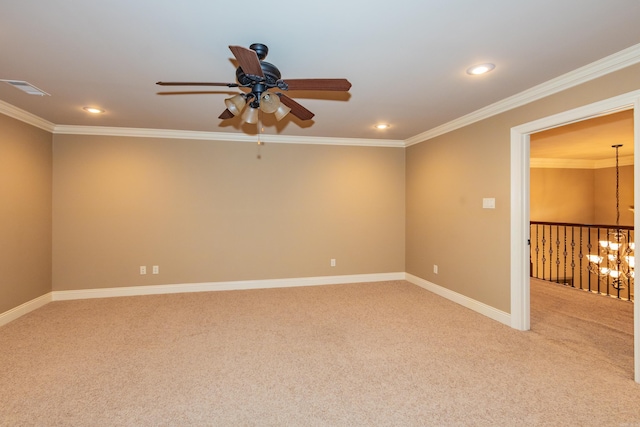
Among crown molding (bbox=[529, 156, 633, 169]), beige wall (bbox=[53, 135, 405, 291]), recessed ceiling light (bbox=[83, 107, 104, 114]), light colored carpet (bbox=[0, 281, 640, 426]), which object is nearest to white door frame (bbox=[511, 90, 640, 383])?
light colored carpet (bbox=[0, 281, 640, 426])

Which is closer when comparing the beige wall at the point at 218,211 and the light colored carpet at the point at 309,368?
the light colored carpet at the point at 309,368

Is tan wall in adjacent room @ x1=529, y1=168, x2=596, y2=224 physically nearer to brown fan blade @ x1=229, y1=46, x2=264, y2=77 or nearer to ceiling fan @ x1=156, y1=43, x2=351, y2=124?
ceiling fan @ x1=156, y1=43, x2=351, y2=124

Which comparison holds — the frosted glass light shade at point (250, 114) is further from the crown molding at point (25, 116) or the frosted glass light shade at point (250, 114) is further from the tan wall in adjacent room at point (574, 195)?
the tan wall in adjacent room at point (574, 195)

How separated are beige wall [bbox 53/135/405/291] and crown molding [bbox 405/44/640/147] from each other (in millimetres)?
1724

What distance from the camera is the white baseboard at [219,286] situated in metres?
4.42

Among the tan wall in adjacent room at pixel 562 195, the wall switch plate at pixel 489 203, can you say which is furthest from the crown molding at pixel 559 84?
the tan wall in adjacent room at pixel 562 195

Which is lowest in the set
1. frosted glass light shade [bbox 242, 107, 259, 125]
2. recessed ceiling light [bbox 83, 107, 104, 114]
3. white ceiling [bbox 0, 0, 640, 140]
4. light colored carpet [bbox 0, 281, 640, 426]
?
light colored carpet [bbox 0, 281, 640, 426]

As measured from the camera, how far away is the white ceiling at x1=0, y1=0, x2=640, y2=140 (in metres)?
1.79

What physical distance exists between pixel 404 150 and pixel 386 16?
12.3 ft

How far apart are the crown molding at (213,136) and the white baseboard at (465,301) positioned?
2.35 m

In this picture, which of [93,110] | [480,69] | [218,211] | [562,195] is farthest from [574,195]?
[93,110]

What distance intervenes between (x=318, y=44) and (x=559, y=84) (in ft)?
7.29

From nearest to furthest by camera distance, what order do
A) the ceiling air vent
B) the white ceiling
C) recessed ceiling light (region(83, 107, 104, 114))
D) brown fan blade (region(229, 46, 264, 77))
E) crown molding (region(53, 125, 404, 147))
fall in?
brown fan blade (region(229, 46, 264, 77))
the white ceiling
the ceiling air vent
recessed ceiling light (region(83, 107, 104, 114))
crown molding (region(53, 125, 404, 147))

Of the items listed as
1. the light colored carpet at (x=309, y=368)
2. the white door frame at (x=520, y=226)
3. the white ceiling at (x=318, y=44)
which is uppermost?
the white ceiling at (x=318, y=44)
